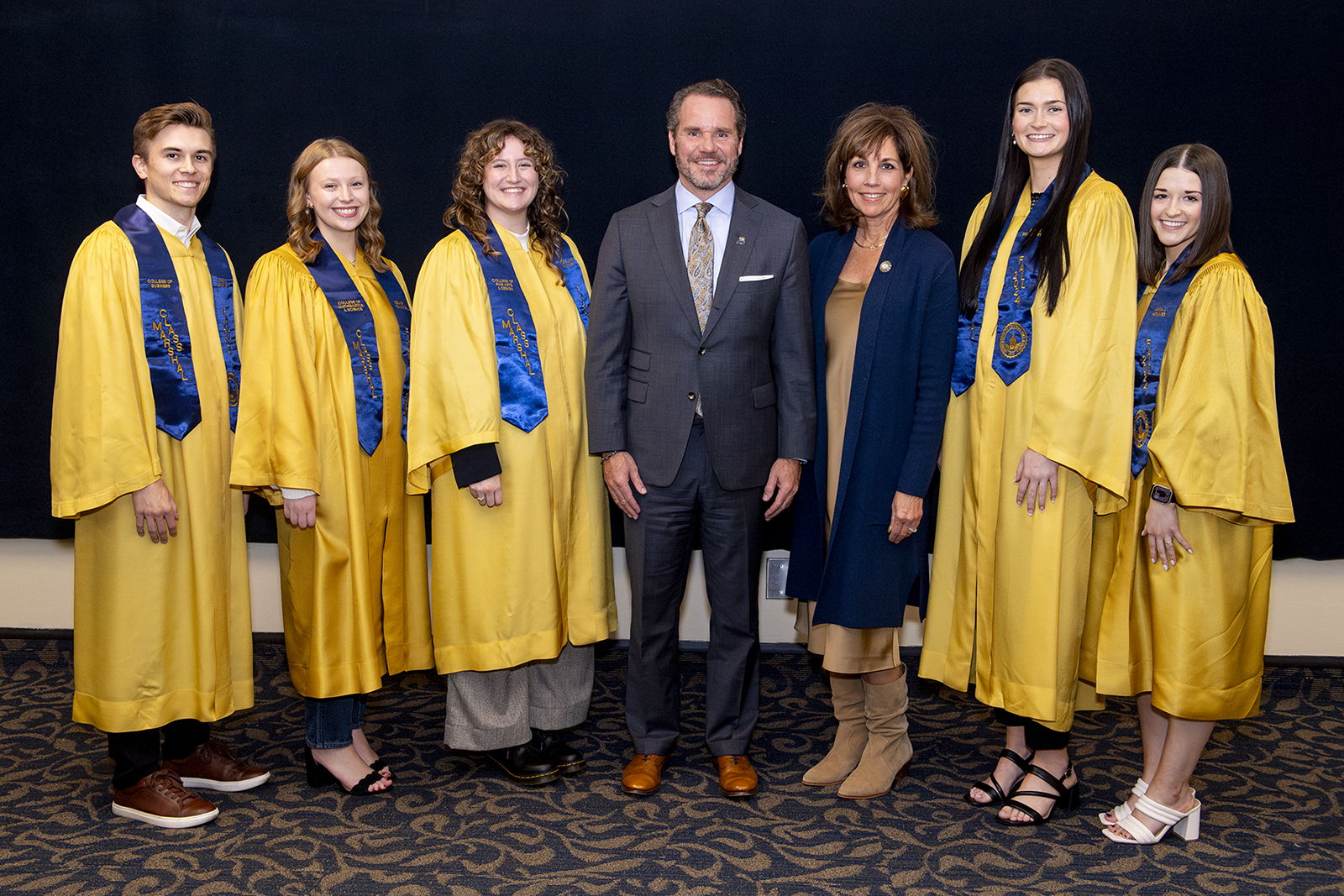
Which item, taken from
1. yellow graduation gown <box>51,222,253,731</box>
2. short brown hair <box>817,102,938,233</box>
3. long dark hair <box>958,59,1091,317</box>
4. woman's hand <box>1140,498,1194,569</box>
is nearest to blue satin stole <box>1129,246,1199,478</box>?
woman's hand <box>1140,498,1194,569</box>

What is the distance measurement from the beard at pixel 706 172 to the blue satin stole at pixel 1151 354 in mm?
1130

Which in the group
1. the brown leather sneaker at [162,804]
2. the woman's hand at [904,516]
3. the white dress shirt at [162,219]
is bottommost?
the brown leather sneaker at [162,804]

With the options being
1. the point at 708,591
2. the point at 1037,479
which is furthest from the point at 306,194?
the point at 1037,479

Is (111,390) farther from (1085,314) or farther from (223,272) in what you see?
(1085,314)

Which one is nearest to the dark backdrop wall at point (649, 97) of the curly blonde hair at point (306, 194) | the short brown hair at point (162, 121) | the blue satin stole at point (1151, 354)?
the curly blonde hair at point (306, 194)

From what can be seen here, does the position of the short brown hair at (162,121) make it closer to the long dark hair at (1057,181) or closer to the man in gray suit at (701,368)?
the man in gray suit at (701,368)

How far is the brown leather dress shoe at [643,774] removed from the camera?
292 cm

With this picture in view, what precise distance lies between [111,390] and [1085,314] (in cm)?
238

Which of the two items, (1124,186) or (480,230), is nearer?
(480,230)

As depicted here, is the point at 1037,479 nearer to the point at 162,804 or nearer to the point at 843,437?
the point at 843,437

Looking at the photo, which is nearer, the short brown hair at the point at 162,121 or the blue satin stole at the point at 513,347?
the short brown hair at the point at 162,121

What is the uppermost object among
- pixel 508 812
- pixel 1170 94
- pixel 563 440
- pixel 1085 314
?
pixel 1170 94

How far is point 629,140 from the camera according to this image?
3.81 meters

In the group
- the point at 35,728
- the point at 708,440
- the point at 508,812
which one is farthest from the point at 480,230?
the point at 35,728
